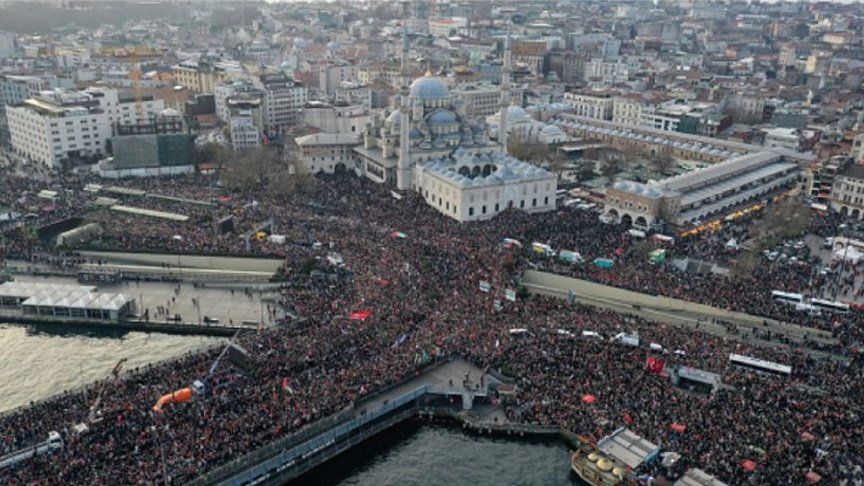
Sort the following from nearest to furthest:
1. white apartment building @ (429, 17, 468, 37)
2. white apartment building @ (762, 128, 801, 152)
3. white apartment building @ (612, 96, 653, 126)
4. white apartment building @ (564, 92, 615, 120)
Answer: white apartment building @ (762, 128, 801, 152) → white apartment building @ (612, 96, 653, 126) → white apartment building @ (564, 92, 615, 120) → white apartment building @ (429, 17, 468, 37)

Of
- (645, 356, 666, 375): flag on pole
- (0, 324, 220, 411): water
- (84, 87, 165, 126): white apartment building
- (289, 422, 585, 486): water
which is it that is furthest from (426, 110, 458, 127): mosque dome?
(289, 422, 585, 486): water

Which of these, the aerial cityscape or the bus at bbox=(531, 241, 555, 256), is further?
the bus at bbox=(531, 241, 555, 256)

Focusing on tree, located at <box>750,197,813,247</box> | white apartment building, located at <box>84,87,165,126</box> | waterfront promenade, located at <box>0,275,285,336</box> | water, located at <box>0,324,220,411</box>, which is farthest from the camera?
white apartment building, located at <box>84,87,165,126</box>

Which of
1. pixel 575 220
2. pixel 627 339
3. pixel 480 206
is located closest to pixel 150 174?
pixel 480 206

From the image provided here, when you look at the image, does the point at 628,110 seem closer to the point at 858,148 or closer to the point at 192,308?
the point at 858,148

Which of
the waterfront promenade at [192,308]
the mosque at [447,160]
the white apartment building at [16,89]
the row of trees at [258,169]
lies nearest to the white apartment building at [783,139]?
the mosque at [447,160]

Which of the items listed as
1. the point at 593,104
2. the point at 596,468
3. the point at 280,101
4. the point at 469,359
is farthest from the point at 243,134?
the point at 596,468

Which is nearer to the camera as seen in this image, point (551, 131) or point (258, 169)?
point (258, 169)

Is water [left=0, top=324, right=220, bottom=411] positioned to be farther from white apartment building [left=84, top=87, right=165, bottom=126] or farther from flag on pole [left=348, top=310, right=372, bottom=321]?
white apartment building [left=84, top=87, right=165, bottom=126]
